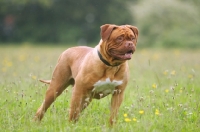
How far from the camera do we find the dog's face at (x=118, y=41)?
5.67 meters

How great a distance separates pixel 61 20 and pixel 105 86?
2933cm

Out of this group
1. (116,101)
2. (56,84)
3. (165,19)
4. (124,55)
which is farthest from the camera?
(165,19)

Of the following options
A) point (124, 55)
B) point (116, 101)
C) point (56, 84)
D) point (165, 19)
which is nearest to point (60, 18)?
point (165, 19)

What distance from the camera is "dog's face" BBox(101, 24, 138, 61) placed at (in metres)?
5.67

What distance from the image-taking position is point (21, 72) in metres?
11.5

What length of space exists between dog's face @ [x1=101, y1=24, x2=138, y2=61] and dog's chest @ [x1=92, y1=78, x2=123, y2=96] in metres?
0.35

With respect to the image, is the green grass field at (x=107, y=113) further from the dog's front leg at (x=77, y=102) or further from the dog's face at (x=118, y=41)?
the dog's face at (x=118, y=41)

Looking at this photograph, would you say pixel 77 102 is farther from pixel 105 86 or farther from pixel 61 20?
pixel 61 20

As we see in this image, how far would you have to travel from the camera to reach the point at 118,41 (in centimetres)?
575

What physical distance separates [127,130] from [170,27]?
2295cm

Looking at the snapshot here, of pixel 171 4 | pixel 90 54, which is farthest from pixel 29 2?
pixel 90 54

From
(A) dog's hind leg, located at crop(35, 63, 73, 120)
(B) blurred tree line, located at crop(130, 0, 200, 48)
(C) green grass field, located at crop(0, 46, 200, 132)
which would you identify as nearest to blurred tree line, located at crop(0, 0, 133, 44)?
(B) blurred tree line, located at crop(130, 0, 200, 48)

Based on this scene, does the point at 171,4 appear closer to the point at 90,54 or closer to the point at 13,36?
the point at 13,36

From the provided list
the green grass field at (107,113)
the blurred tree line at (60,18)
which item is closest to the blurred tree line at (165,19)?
the blurred tree line at (60,18)
